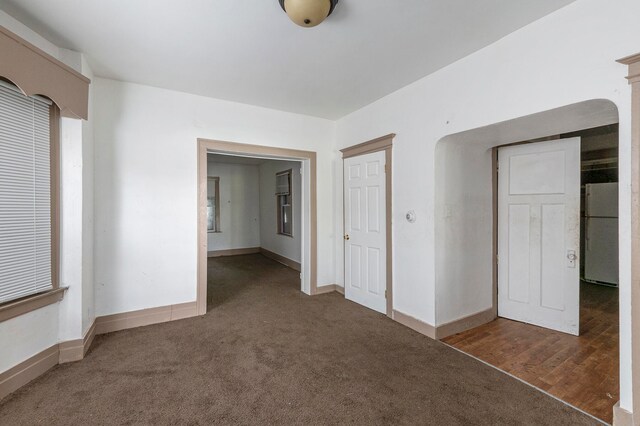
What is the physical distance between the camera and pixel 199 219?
3.45 metres

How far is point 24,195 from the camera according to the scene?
7.10 ft

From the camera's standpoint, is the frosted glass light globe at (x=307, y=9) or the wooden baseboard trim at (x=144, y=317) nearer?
the frosted glass light globe at (x=307, y=9)

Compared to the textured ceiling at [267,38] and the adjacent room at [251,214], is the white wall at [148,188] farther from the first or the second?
the adjacent room at [251,214]

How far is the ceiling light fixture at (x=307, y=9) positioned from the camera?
1.70 m

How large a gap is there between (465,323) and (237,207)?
6.43 meters

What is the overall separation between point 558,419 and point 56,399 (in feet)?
11.0

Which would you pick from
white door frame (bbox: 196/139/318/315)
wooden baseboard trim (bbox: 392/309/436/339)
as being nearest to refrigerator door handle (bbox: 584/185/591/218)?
wooden baseboard trim (bbox: 392/309/436/339)

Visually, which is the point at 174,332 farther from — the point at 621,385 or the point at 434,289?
the point at 621,385

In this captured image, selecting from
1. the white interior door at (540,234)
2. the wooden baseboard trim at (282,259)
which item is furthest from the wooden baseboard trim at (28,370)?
the white interior door at (540,234)

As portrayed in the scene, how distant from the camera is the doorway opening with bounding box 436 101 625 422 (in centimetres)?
215

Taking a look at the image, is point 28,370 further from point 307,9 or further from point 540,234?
point 540,234

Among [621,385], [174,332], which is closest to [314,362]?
[174,332]

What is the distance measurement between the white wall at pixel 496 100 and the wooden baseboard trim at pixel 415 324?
0.06m

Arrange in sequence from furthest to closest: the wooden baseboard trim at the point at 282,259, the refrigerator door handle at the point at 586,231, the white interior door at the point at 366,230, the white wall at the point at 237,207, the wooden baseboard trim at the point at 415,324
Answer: the white wall at the point at 237,207
the wooden baseboard trim at the point at 282,259
the refrigerator door handle at the point at 586,231
the white interior door at the point at 366,230
the wooden baseboard trim at the point at 415,324
